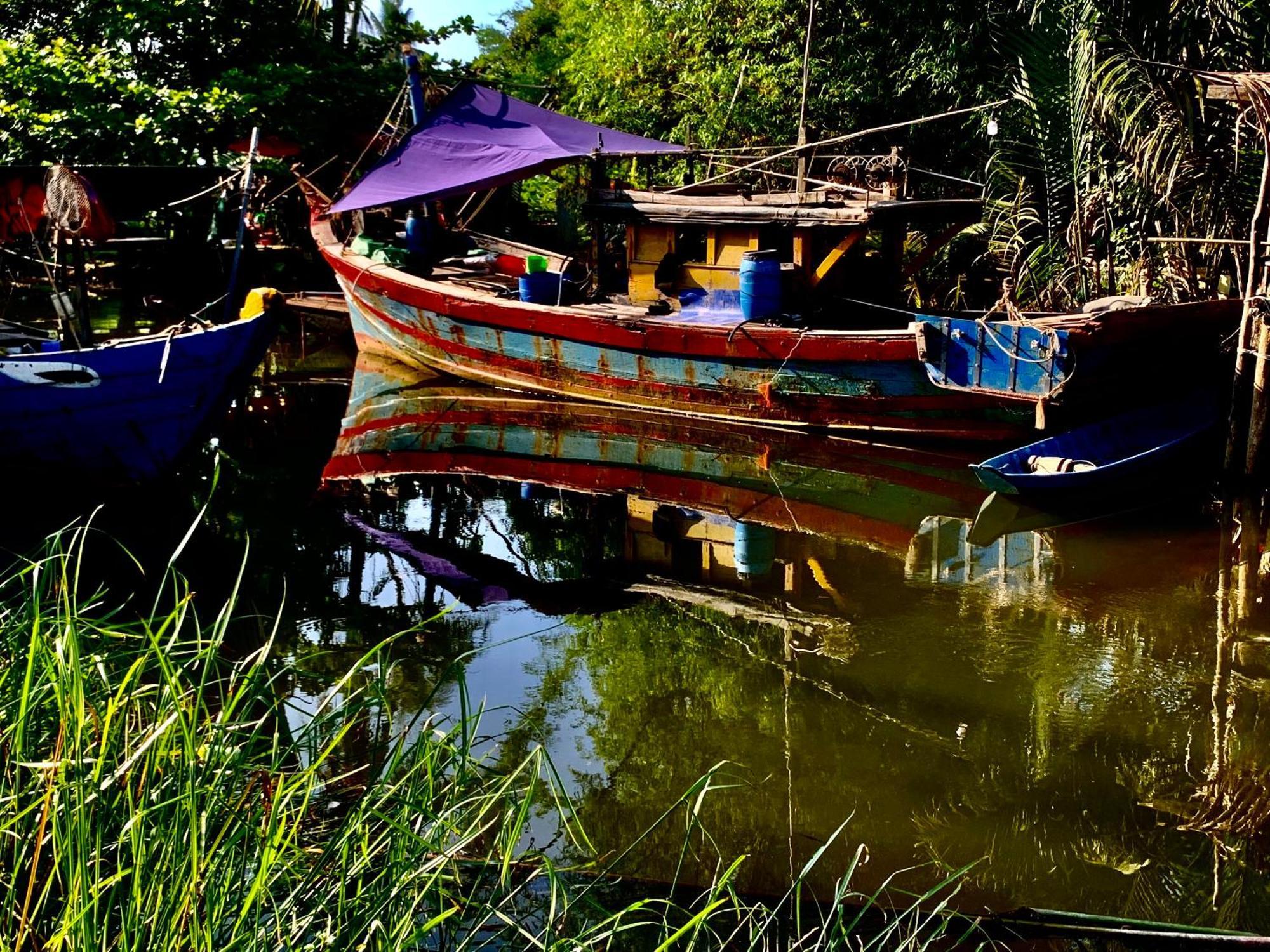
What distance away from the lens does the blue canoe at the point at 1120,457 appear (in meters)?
8.91

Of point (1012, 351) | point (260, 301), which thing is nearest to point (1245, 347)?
point (1012, 351)

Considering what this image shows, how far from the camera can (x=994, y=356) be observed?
988 cm

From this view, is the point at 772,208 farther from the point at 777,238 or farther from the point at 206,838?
the point at 206,838

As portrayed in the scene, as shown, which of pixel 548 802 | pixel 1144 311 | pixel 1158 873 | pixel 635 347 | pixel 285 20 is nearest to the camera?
pixel 1158 873

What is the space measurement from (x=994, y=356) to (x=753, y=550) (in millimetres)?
2955

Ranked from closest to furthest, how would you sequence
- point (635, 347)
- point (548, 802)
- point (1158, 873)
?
1. point (1158, 873)
2. point (548, 802)
3. point (635, 347)

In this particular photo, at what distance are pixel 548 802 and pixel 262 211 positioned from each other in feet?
54.2

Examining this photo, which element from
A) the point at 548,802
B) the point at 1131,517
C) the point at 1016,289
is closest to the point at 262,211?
the point at 1016,289

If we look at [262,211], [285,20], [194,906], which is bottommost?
[194,906]

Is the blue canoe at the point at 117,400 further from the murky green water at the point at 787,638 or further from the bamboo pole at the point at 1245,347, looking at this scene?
the bamboo pole at the point at 1245,347

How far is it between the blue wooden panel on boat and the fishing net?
21.7 feet

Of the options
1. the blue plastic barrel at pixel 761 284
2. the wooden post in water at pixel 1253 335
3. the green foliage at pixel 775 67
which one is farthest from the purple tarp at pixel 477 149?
the wooden post in water at pixel 1253 335

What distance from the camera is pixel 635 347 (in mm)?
12031

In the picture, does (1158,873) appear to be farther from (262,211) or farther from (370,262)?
(262,211)
